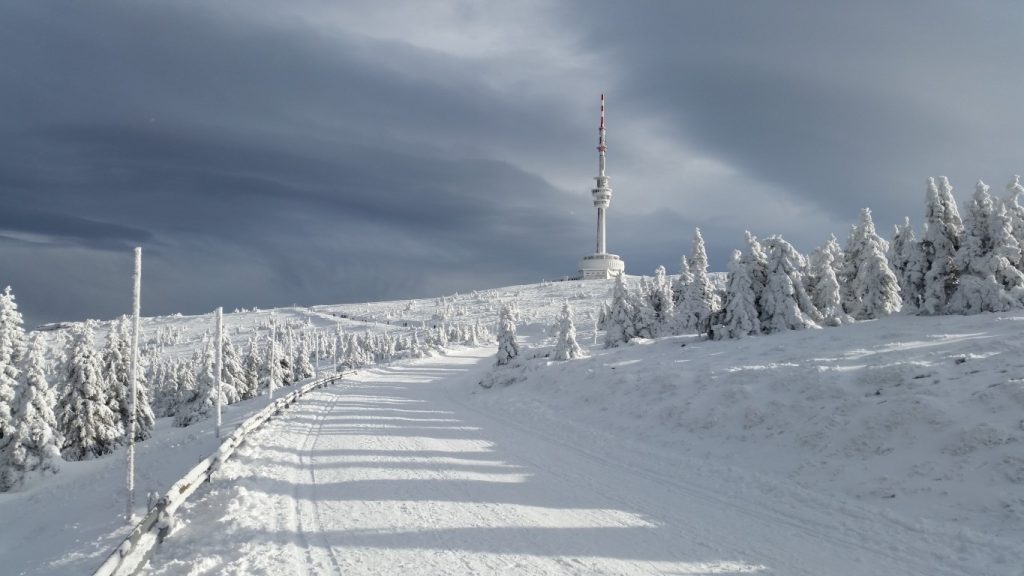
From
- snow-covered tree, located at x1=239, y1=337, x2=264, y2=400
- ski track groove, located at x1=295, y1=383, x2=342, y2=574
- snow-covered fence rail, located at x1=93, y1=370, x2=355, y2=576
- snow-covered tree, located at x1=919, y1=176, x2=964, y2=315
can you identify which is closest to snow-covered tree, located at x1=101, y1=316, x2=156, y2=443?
snow-covered tree, located at x1=239, y1=337, x2=264, y2=400

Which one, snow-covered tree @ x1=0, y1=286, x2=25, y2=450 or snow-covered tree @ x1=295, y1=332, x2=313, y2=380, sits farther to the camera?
snow-covered tree @ x1=295, y1=332, x2=313, y2=380

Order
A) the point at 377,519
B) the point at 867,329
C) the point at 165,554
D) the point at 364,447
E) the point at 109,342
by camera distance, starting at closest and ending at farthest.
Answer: the point at 165,554 < the point at 377,519 < the point at 364,447 < the point at 867,329 < the point at 109,342

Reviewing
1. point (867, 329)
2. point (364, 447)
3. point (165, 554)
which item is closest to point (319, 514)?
point (165, 554)

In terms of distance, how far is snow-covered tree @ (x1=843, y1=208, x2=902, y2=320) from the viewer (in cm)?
4191

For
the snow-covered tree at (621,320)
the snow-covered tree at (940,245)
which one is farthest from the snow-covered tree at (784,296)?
the snow-covered tree at (621,320)

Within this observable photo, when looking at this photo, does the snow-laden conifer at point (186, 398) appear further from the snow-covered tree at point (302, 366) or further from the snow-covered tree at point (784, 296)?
Result: the snow-covered tree at point (784, 296)

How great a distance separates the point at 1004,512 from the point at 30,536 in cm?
2182

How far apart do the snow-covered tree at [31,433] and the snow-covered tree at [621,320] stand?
49848 mm

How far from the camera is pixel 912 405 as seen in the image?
13.1m

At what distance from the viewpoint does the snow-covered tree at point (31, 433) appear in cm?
2966

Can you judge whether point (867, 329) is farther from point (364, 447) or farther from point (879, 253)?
point (364, 447)

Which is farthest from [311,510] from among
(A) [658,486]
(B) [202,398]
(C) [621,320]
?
(C) [621,320]

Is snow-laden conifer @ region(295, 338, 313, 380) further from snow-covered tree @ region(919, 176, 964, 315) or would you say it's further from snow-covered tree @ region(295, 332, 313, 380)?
snow-covered tree @ region(919, 176, 964, 315)

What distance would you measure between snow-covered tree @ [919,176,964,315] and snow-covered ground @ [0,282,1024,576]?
41.4ft
